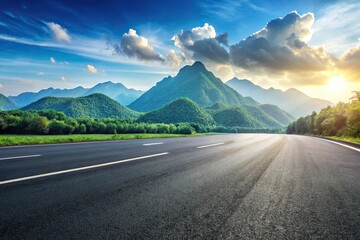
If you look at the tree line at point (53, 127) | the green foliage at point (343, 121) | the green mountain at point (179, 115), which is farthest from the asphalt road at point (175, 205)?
the green mountain at point (179, 115)

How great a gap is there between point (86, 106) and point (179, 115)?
174ft

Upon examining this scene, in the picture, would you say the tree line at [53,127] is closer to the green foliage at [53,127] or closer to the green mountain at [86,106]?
the green foliage at [53,127]

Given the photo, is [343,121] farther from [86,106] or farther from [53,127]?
[86,106]

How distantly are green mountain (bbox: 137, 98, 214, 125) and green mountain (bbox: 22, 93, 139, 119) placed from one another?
Answer: 24.4m

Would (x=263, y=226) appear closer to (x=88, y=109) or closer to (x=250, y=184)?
(x=250, y=184)

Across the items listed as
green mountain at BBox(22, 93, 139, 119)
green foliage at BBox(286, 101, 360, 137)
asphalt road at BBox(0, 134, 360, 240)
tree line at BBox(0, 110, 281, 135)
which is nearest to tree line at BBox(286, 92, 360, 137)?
green foliage at BBox(286, 101, 360, 137)

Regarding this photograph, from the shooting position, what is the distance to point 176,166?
6.11m

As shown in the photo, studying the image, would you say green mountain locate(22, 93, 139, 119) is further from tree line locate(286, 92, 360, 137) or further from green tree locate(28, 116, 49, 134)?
tree line locate(286, 92, 360, 137)

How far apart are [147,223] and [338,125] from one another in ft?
146

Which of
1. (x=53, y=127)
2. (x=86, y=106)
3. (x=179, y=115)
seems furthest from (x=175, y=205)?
(x=86, y=106)

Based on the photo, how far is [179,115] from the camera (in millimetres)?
123938

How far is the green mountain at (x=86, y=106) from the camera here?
127 meters

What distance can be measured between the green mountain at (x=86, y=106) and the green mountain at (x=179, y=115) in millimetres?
24439

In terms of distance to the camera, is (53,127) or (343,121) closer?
(343,121)
